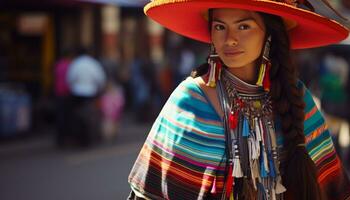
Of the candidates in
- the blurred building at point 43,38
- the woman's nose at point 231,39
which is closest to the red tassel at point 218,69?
the woman's nose at point 231,39

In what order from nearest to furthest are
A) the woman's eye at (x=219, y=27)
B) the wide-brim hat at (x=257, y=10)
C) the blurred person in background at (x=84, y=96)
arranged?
1. the wide-brim hat at (x=257, y=10)
2. the woman's eye at (x=219, y=27)
3. the blurred person in background at (x=84, y=96)

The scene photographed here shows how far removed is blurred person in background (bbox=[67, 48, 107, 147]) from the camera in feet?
29.1

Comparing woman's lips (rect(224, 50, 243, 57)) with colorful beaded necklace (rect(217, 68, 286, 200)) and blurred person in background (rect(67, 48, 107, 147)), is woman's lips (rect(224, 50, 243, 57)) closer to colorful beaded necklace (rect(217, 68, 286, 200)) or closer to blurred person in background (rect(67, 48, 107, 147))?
colorful beaded necklace (rect(217, 68, 286, 200))

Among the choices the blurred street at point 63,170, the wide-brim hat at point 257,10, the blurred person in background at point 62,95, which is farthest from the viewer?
the blurred person in background at point 62,95

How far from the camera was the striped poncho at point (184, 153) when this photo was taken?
2201 mm

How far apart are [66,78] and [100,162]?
5.47 ft

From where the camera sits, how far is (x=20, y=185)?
6883 mm

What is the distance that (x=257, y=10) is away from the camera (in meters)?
2.17

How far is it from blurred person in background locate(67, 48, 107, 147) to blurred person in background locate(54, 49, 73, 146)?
0.34 ft

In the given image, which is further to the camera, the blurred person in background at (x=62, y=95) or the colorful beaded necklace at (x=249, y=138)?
the blurred person in background at (x=62, y=95)

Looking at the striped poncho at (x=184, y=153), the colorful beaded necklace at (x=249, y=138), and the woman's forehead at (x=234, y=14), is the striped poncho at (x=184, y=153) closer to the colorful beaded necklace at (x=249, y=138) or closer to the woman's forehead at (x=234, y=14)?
the colorful beaded necklace at (x=249, y=138)

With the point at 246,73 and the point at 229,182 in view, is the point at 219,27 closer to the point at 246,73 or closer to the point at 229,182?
the point at 246,73

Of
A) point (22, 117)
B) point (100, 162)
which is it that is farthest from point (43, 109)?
point (100, 162)

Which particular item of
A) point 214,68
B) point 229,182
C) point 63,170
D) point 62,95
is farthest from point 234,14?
point 62,95
